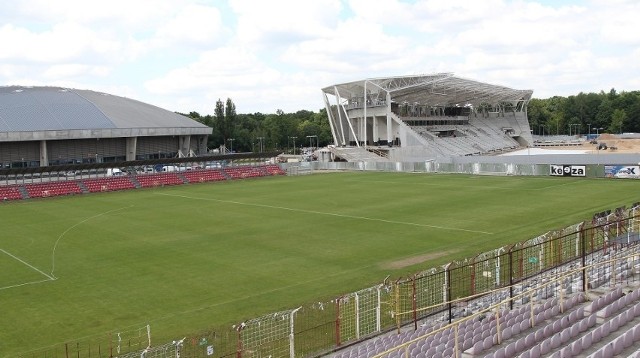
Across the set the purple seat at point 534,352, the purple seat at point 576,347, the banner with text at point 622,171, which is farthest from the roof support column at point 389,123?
the purple seat at point 534,352

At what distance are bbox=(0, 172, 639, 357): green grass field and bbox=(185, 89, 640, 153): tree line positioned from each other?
76996mm

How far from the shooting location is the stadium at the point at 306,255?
17828 mm

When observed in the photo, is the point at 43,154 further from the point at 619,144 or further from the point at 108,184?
the point at 619,144

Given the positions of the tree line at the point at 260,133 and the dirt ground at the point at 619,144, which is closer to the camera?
the dirt ground at the point at 619,144

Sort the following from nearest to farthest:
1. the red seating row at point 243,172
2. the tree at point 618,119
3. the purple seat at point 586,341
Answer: the purple seat at point 586,341
the red seating row at point 243,172
the tree at point 618,119

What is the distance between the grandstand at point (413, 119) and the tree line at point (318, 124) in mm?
28028

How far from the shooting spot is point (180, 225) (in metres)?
44.4

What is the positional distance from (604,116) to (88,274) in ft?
611

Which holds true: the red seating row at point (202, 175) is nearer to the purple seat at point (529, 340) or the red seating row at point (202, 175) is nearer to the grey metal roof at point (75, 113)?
the grey metal roof at point (75, 113)

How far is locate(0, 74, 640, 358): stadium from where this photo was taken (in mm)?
17828

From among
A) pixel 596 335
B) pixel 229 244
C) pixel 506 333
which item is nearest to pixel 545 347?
pixel 596 335

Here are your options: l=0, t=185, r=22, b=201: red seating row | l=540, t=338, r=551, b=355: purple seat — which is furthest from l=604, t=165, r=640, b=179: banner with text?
l=0, t=185, r=22, b=201: red seating row

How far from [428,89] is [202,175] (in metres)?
54.2

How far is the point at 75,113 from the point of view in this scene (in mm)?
93562
